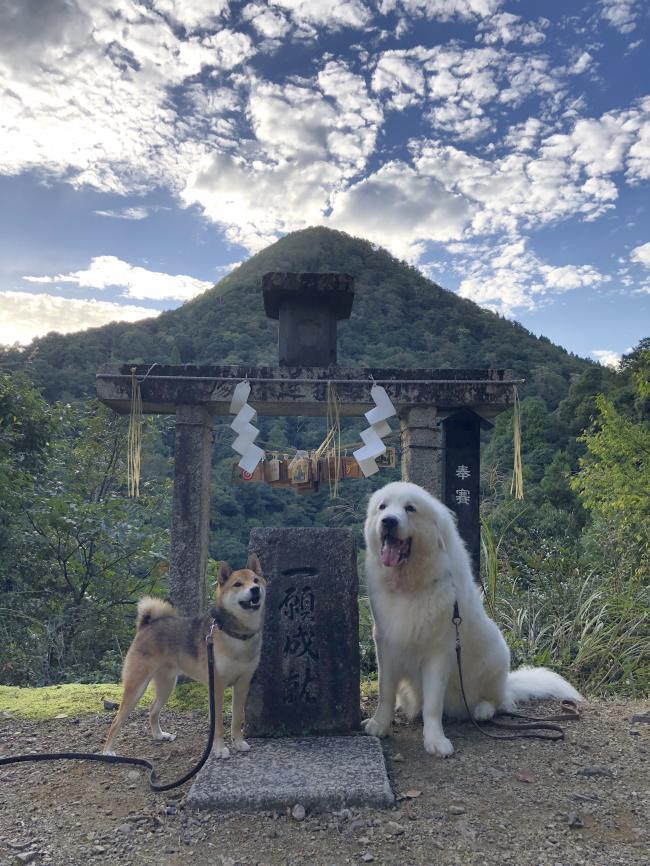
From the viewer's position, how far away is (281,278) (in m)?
5.32

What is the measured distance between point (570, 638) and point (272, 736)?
3.96m

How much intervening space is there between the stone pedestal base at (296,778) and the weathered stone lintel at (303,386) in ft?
8.77

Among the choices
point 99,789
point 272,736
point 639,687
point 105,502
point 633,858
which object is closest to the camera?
point 633,858

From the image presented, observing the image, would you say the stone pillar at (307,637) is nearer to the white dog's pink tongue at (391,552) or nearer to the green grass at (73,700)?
the white dog's pink tongue at (391,552)

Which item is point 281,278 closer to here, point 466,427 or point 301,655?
point 466,427

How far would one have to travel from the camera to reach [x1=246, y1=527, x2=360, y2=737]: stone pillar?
12.8 ft

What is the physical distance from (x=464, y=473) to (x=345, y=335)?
15689mm

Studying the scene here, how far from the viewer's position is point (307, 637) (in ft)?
13.1

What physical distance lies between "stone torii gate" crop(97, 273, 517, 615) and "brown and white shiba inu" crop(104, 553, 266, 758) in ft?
4.02

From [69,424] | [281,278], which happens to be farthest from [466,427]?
[69,424]

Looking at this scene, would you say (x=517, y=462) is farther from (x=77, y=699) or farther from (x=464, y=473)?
(x=77, y=699)

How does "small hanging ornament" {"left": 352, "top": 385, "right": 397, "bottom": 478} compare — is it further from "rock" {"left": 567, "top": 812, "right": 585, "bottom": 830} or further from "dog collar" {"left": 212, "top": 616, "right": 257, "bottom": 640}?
"rock" {"left": 567, "top": 812, "right": 585, "bottom": 830}

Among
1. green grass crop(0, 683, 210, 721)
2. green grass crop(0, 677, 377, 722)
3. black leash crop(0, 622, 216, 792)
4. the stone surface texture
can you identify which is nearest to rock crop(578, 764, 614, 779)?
green grass crop(0, 677, 377, 722)

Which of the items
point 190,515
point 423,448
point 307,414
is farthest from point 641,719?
point 190,515
